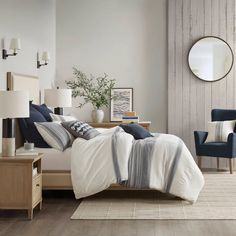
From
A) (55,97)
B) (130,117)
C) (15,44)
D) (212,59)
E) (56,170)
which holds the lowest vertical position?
(56,170)

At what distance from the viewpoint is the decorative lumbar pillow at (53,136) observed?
544 centimetres

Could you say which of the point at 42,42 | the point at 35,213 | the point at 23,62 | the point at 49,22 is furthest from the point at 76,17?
the point at 35,213

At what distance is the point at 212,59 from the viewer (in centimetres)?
827

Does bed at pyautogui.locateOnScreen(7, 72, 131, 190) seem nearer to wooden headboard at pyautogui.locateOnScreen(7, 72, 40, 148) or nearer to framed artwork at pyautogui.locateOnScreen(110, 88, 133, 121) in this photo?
wooden headboard at pyautogui.locateOnScreen(7, 72, 40, 148)

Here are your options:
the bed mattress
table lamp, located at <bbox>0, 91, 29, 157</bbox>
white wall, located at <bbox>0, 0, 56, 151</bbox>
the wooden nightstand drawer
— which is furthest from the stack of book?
table lamp, located at <bbox>0, 91, 29, 157</bbox>

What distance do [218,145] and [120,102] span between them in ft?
5.94

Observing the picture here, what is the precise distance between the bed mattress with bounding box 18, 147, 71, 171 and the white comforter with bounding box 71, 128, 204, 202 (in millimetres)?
149

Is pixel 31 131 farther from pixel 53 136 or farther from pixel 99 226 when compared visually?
pixel 99 226

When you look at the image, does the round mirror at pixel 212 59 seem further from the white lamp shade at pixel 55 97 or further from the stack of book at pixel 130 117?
the white lamp shade at pixel 55 97

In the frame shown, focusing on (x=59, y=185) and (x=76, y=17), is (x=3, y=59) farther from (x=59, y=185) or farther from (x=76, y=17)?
(x=76, y=17)

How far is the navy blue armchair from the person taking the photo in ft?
24.2

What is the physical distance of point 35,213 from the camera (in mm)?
4773

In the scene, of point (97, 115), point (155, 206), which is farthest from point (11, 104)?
point (97, 115)

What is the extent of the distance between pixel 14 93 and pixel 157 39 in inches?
173
